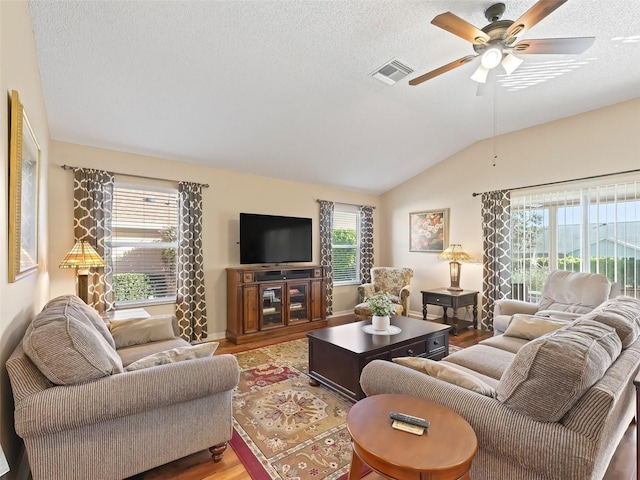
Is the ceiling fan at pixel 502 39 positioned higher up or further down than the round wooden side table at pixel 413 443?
higher up

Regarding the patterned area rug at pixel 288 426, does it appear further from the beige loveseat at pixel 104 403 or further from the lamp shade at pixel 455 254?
the lamp shade at pixel 455 254

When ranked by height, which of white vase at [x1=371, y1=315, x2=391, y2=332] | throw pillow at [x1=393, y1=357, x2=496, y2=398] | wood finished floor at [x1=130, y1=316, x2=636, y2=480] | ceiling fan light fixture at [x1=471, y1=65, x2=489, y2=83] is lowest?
wood finished floor at [x1=130, y1=316, x2=636, y2=480]

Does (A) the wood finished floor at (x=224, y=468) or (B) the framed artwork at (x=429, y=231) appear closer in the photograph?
(A) the wood finished floor at (x=224, y=468)

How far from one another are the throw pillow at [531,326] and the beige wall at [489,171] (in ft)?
6.78

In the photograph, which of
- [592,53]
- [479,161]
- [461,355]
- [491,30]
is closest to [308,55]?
[491,30]

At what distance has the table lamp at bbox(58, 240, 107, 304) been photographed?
285 centimetres

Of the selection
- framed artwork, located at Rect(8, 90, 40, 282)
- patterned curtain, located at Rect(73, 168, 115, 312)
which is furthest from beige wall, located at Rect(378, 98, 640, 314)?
framed artwork, located at Rect(8, 90, 40, 282)

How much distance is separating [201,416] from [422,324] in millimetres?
2393

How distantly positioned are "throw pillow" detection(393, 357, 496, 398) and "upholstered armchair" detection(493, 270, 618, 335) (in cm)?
215

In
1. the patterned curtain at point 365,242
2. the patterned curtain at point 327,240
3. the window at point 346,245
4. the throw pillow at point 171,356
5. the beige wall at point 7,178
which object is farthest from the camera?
the patterned curtain at point 365,242

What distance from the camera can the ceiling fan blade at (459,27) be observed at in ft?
6.02

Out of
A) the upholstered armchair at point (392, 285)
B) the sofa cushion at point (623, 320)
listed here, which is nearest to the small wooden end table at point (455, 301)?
the upholstered armchair at point (392, 285)

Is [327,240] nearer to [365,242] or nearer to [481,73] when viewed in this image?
[365,242]

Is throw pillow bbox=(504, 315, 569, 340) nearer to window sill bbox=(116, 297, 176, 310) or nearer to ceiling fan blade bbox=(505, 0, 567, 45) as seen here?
ceiling fan blade bbox=(505, 0, 567, 45)
